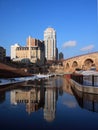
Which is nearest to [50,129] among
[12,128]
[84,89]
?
[12,128]

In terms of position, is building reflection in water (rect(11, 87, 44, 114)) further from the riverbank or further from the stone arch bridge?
the stone arch bridge

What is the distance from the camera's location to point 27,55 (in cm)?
18062

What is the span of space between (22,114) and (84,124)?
11.0 feet

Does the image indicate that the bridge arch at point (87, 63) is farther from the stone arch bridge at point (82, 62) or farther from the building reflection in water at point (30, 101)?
the building reflection in water at point (30, 101)

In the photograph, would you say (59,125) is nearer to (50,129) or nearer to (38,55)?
(50,129)

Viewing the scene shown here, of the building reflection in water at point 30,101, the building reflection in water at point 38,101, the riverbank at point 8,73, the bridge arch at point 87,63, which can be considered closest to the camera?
the building reflection in water at point 38,101

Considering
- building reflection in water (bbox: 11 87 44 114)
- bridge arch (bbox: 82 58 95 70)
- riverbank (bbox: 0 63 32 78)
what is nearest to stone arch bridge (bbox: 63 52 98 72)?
bridge arch (bbox: 82 58 95 70)

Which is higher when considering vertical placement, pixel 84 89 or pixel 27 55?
pixel 27 55

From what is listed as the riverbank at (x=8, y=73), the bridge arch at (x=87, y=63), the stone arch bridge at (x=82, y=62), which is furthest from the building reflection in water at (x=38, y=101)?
the bridge arch at (x=87, y=63)

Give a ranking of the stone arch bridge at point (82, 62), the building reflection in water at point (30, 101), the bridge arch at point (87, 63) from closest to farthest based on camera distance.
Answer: the building reflection in water at point (30, 101) < the stone arch bridge at point (82, 62) < the bridge arch at point (87, 63)

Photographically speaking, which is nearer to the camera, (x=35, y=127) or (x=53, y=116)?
(x=35, y=127)

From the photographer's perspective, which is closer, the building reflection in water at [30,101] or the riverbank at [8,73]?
the building reflection in water at [30,101]

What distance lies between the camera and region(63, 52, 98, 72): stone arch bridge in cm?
13425

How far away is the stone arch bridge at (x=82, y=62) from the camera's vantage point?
134250 mm
